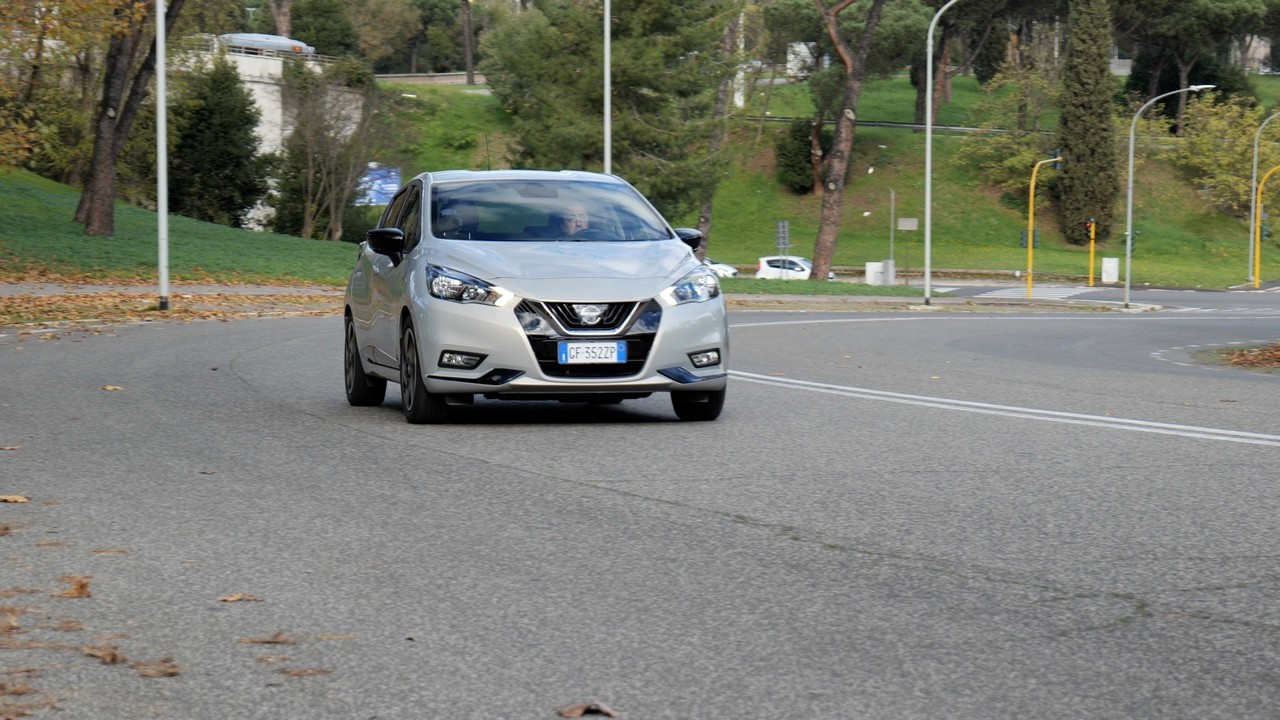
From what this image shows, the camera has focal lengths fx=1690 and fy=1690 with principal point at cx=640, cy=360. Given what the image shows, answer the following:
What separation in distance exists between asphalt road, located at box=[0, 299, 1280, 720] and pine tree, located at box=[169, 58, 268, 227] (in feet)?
168

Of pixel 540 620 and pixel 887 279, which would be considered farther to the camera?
pixel 887 279

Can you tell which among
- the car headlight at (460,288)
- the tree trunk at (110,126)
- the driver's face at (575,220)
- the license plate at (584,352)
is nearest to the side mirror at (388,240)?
the car headlight at (460,288)

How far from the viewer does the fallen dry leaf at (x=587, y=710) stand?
4.31 metres

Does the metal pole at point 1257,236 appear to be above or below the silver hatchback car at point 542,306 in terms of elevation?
above

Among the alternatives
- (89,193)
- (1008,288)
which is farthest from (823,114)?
(89,193)

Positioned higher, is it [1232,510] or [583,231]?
[583,231]

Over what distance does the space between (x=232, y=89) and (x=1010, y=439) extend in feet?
184

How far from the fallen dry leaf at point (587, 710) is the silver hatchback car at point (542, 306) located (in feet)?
20.5

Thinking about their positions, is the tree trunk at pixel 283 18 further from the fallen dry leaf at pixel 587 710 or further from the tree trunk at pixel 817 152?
the fallen dry leaf at pixel 587 710

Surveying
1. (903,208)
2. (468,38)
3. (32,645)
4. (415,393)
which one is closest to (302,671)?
(32,645)

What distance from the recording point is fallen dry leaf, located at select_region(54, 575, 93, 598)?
5.79 meters

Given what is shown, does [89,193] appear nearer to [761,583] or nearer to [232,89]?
[232,89]

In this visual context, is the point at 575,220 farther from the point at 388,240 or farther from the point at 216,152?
the point at 216,152

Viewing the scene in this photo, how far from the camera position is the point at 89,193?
138 feet
